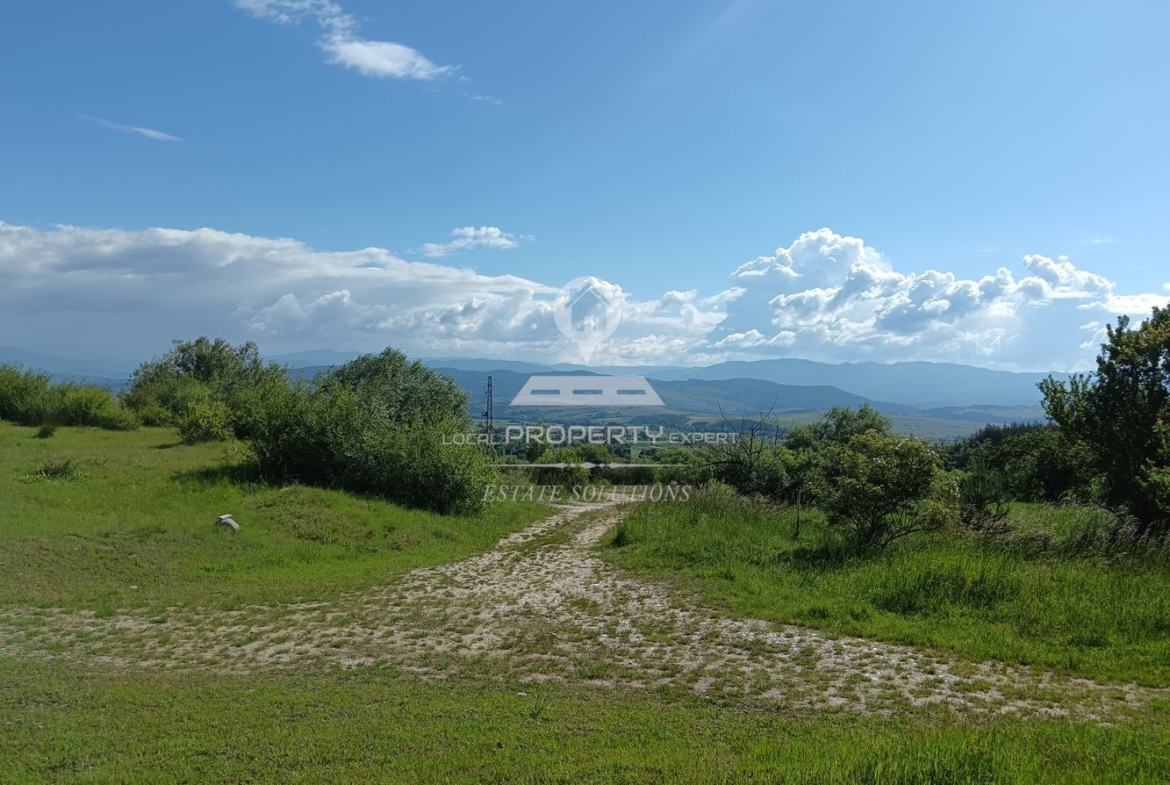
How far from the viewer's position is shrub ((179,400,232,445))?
34.0m

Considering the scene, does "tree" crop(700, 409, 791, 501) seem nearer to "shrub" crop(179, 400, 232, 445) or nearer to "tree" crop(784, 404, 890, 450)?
"tree" crop(784, 404, 890, 450)

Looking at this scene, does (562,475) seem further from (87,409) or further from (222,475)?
(87,409)

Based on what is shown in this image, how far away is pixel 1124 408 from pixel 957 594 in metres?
9.44

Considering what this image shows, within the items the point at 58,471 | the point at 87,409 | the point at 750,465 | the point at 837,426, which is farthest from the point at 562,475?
the point at 87,409

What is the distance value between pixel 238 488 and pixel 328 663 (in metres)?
13.2

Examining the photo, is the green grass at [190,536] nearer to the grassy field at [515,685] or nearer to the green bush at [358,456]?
the grassy field at [515,685]

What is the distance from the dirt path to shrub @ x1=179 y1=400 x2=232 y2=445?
26961mm

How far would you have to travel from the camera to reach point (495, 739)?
18.4 feet

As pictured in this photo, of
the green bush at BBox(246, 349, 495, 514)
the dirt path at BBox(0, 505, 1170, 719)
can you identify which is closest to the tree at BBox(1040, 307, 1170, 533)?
the dirt path at BBox(0, 505, 1170, 719)

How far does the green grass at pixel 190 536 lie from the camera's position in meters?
11.5

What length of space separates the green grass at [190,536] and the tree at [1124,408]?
15.1m

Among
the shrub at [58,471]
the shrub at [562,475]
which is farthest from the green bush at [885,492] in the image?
the shrub at [58,471]

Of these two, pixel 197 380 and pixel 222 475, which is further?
pixel 197 380

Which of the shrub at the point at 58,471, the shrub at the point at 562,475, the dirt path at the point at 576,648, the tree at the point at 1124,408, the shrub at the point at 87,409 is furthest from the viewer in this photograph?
the shrub at the point at 87,409
